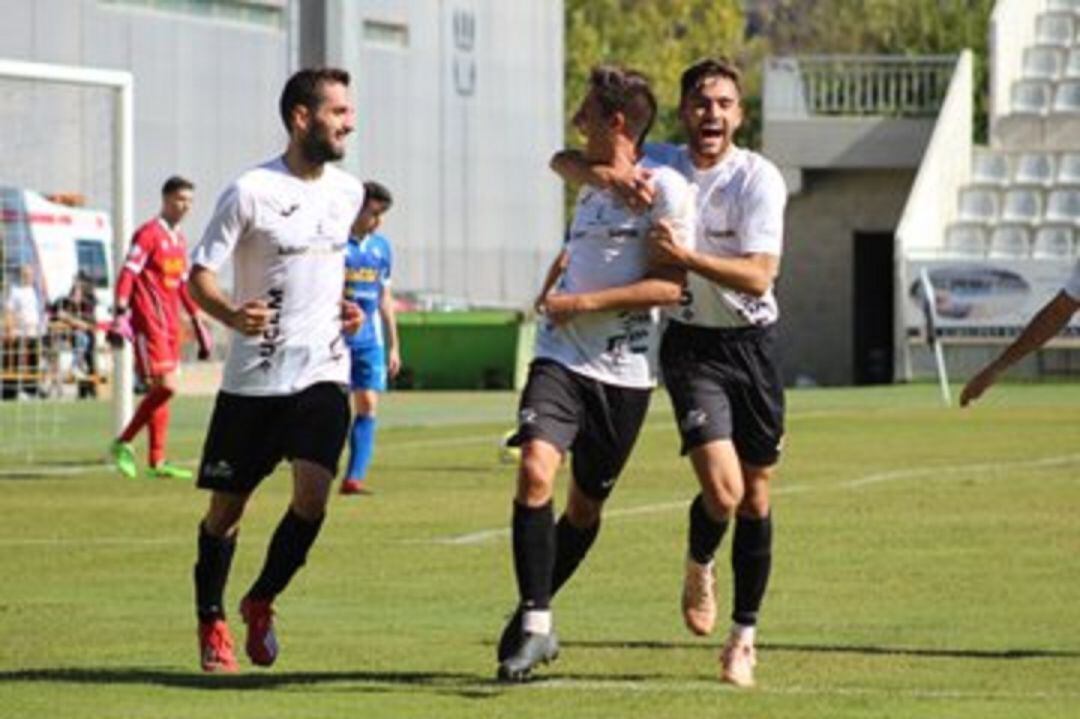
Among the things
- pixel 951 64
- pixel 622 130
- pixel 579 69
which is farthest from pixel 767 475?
pixel 579 69

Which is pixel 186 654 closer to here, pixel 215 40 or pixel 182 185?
pixel 182 185

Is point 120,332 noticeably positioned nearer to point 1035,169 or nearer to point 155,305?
point 155,305

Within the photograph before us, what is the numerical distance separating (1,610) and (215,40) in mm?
47754

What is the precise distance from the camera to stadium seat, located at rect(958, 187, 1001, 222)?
188ft

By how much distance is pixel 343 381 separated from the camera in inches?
520

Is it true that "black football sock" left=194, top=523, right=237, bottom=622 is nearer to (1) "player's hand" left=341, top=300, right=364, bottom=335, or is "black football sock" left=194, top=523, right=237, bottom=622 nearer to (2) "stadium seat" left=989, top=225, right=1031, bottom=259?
(1) "player's hand" left=341, top=300, right=364, bottom=335

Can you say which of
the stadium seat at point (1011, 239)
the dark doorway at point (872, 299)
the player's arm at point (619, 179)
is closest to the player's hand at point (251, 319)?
the player's arm at point (619, 179)

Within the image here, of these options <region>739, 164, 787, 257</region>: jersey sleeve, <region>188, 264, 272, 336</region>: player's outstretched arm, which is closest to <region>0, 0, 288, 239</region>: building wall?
<region>188, 264, 272, 336</region>: player's outstretched arm

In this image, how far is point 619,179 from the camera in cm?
1253

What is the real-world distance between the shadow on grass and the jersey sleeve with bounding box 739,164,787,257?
176cm

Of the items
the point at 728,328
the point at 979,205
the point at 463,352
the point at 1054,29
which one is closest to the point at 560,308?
the point at 728,328

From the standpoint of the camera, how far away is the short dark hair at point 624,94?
41.0ft

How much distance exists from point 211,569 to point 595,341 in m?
1.73

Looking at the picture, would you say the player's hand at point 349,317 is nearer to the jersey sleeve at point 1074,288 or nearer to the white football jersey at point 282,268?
the white football jersey at point 282,268
